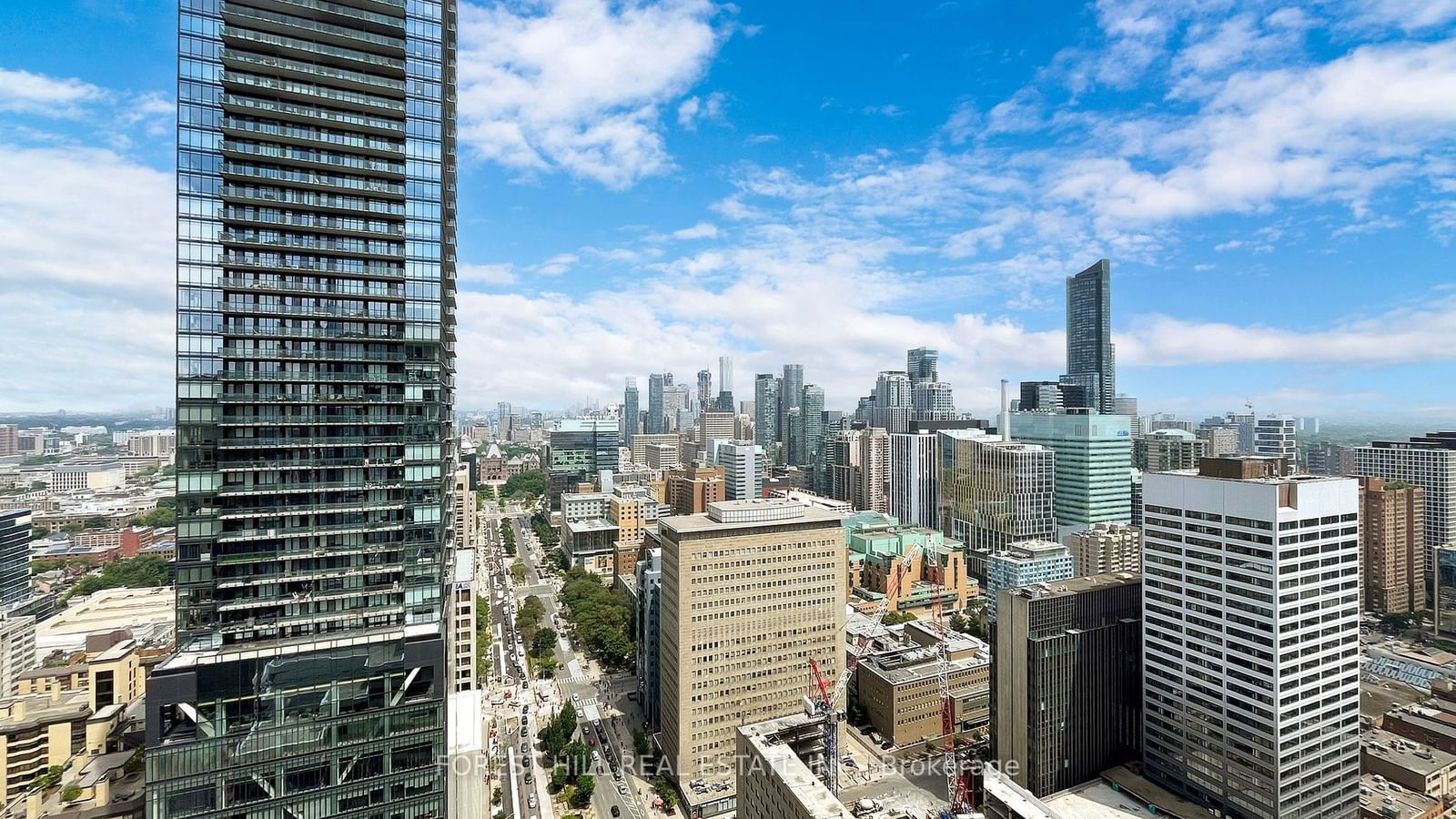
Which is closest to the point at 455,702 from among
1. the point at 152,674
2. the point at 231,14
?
the point at 152,674

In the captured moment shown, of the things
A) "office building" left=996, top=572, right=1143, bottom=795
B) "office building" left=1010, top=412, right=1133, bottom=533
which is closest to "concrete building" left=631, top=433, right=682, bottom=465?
"office building" left=1010, top=412, right=1133, bottom=533

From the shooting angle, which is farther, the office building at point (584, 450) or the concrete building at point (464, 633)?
the office building at point (584, 450)

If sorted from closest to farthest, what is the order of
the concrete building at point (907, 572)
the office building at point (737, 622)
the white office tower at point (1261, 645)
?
the white office tower at point (1261, 645), the office building at point (737, 622), the concrete building at point (907, 572)

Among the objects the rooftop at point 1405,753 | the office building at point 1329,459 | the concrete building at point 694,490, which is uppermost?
the office building at point 1329,459

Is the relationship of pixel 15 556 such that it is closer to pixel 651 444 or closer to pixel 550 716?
pixel 550 716

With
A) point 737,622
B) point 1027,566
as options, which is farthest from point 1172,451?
point 737,622

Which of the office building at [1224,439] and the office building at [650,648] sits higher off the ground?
the office building at [1224,439]

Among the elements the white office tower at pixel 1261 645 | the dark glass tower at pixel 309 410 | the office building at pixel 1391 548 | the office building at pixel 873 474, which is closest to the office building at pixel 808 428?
the office building at pixel 873 474

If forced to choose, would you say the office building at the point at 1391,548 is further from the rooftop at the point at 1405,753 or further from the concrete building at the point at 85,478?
the concrete building at the point at 85,478
